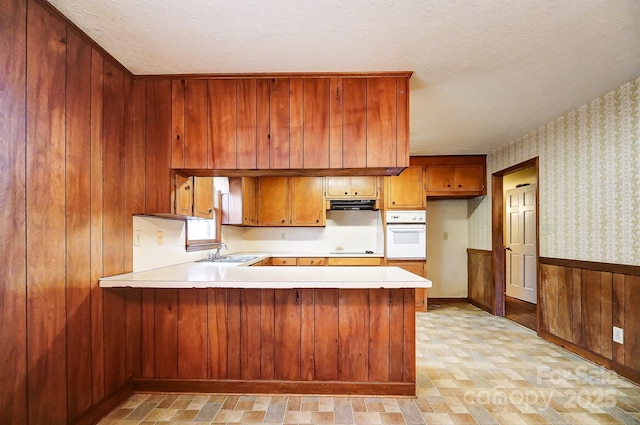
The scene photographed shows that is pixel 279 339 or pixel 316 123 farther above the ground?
pixel 316 123

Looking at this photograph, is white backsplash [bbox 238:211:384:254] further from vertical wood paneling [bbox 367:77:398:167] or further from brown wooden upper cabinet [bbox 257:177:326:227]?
vertical wood paneling [bbox 367:77:398:167]

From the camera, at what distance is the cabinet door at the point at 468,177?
4.94 m

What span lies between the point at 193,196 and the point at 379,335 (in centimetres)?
191

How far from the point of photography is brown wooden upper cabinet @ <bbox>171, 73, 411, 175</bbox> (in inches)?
90.7

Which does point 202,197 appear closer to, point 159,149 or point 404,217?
point 159,149

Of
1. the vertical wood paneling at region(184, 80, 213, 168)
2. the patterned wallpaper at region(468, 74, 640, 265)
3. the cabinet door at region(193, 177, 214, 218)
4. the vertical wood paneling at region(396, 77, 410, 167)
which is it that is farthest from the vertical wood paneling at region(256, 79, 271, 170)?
the patterned wallpaper at region(468, 74, 640, 265)

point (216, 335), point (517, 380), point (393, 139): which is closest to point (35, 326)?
point (216, 335)

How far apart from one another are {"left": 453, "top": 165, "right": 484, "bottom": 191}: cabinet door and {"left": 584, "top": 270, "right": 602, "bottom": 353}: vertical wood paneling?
2173mm

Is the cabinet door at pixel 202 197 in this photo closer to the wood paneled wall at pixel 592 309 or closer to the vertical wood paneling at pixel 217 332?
the vertical wood paneling at pixel 217 332

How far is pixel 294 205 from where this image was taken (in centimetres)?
489

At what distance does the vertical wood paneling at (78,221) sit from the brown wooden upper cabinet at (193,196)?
2.01 feet

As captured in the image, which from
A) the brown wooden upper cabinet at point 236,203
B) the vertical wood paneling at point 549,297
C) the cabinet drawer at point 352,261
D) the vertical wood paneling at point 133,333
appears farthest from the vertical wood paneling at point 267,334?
the vertical wood paneling at point 549,297

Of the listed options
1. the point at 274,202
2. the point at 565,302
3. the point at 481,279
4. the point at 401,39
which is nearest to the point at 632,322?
the point at 565,302

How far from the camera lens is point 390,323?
7.63ft
